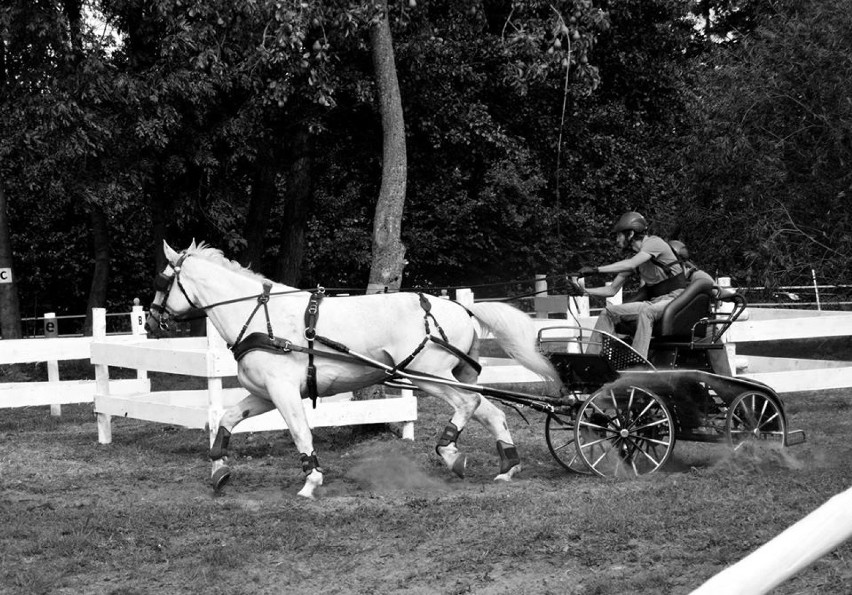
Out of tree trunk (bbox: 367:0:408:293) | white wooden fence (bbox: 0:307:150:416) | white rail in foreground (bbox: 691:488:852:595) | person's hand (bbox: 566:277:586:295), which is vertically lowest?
white wooden fence (bbox: 0:307:150:416)

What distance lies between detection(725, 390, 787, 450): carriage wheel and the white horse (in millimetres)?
1493

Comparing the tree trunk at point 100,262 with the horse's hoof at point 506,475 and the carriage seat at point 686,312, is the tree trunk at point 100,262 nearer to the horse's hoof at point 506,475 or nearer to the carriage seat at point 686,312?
the horse's hoof at point 506,475

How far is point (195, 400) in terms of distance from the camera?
11758mm

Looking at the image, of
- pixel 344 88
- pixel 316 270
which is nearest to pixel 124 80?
pixel 344 88

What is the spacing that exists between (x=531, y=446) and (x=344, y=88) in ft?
39.7

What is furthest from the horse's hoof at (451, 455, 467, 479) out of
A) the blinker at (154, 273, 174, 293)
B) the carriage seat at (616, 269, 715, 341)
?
the blinker at (154, 273, 174, 293)

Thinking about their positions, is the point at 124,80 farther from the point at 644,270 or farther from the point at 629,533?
the point at 629,533

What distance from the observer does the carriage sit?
850 centimetres

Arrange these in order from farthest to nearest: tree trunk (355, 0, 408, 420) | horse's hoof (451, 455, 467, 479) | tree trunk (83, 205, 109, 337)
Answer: tree trunk (83, 205, 109, 337), tree trunk (355, 0, 408, 420), horse's hoof (451, 455, 467, 479)

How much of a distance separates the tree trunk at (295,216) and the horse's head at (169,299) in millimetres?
13206

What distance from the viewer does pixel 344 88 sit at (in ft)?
68.9

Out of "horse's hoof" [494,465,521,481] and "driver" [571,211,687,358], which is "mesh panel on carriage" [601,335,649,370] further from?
"horse's hoof" [494,465,521,481]

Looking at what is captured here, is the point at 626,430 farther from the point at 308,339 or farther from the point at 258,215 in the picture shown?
the point at 258,215

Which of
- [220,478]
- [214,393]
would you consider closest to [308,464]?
[220,478]
